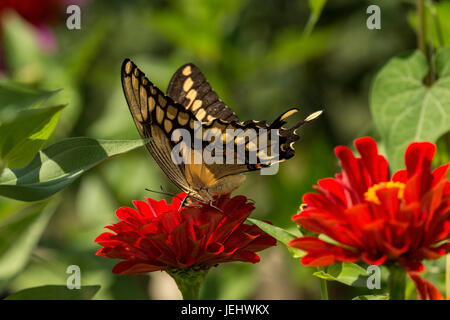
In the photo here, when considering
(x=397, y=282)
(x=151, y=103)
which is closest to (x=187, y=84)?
(x=151, y=103)

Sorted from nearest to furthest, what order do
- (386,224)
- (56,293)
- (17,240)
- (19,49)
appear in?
(386,224), (56,293), (17,240), (19,49)

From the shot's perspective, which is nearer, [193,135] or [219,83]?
[193,135]

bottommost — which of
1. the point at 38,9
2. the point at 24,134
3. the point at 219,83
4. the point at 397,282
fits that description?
the point at 397,282

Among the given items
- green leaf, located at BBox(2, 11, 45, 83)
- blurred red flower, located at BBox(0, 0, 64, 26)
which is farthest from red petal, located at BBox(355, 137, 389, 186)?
blurred red flower, located at BBox(0, 0, 64, 26)

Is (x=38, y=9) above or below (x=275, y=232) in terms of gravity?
above

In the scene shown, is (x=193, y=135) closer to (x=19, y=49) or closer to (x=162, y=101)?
(x=162, y=101)

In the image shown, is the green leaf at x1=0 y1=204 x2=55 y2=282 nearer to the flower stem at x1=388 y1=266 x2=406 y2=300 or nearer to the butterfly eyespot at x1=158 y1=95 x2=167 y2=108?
the butterfly eyespot at x1=158 y1=95 x2=167 y2=108

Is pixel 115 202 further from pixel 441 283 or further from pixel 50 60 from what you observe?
pixel 441 283
